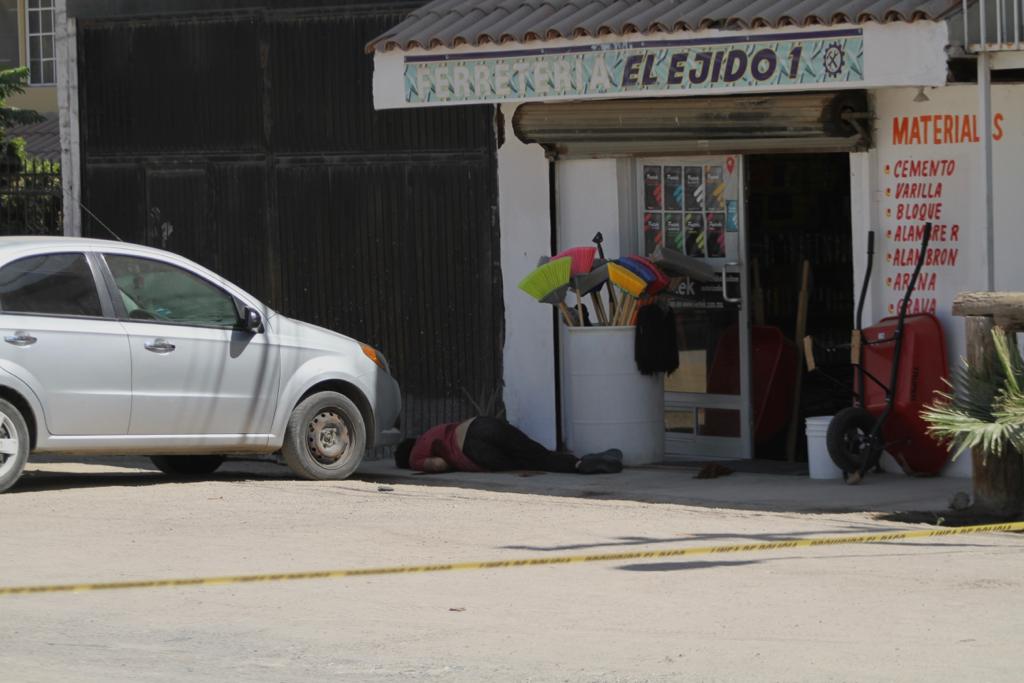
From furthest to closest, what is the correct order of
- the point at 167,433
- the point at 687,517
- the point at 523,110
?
the point at 523,110 < the point at 167,433 < the point at 687,517

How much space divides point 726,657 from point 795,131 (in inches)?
250

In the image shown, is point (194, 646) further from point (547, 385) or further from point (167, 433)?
point (547, 385)

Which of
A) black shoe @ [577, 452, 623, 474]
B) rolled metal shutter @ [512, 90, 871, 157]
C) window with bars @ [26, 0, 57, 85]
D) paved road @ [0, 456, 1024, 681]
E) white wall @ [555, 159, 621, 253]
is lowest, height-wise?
paved road @ [0, 456, 1024, 681]

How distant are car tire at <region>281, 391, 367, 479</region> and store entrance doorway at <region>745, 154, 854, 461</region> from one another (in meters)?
→ 3.23

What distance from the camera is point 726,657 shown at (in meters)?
6.92

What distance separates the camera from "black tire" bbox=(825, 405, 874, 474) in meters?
12.0

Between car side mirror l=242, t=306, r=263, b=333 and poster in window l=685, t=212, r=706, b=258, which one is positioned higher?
poster in window l=685, t=212, r=706, b=258

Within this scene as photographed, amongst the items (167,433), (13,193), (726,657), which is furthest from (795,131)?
(13,193)

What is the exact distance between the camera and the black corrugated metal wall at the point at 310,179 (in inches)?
577

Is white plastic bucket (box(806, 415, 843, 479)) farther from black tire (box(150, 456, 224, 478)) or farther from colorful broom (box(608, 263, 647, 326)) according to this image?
black tire (box(150, 456, 224, 478))

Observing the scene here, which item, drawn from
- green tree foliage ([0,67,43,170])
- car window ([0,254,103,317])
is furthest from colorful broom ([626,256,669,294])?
green tree foliage ([0,67,43,170])

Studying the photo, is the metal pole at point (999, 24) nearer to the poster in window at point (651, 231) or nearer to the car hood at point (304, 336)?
the poster in window at point (651, 231)

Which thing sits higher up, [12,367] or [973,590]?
[12,367]

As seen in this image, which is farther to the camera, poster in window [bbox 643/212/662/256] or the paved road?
poster in window [bbox 643/212/662/256]
